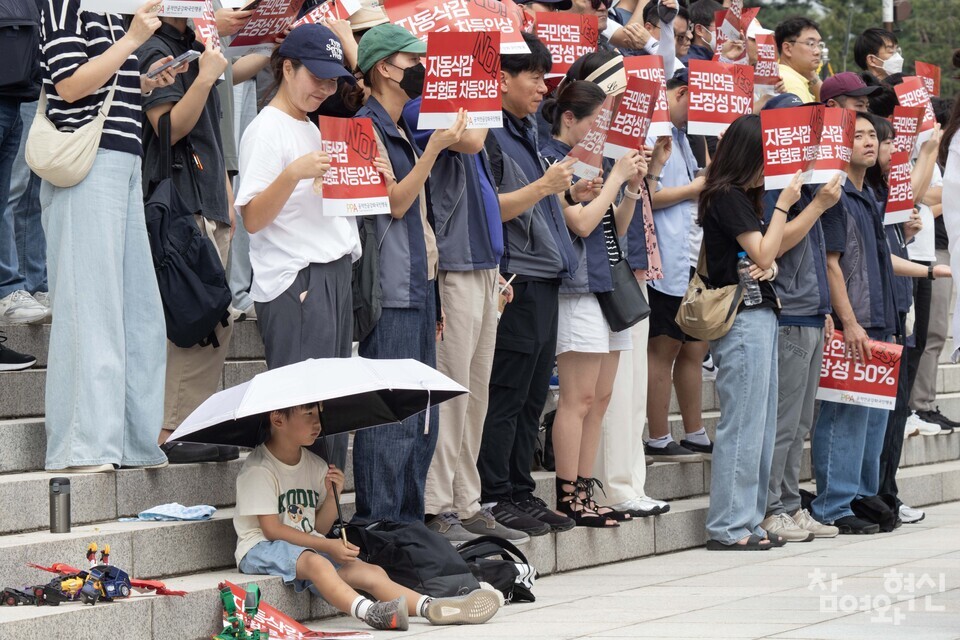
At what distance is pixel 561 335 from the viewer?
806 centimetres

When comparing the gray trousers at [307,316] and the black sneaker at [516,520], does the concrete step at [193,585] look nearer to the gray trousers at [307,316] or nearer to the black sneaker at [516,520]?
the black sneaker at [516,520]

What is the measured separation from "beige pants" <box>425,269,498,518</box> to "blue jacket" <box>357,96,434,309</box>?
31 centimetres

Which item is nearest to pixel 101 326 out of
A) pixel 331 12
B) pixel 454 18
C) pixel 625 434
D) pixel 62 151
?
pixel 62 151

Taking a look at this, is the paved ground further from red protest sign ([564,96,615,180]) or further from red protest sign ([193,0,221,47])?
red protest sign ([193,0,221,47])

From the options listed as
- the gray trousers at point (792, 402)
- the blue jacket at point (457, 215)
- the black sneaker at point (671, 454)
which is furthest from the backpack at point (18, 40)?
the black sneaker at point (671, 454)

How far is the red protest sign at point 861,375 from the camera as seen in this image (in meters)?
9.31

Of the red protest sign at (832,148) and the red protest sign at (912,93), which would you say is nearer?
the red protest sign at (832,148)

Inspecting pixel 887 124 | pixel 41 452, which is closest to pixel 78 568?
pixel 41 452

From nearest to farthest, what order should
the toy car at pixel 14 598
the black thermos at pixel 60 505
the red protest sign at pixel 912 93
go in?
the toy car at pixel 14 598
the black thermos at pixel 60 505
the red protest sign at pixel 912 93

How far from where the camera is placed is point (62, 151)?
637cm

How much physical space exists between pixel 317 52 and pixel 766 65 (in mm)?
5327

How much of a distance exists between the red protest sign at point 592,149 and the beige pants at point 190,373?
184cm

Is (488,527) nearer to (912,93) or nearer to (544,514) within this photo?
(544,514)

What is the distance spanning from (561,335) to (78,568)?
3.03 metres
